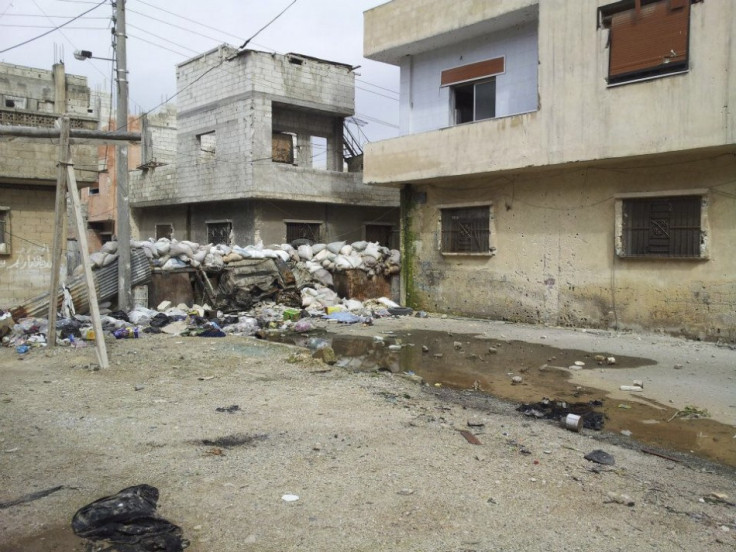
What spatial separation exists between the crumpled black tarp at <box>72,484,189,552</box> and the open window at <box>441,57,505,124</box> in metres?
10.3

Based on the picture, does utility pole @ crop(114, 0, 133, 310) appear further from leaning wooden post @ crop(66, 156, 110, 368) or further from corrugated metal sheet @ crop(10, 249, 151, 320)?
leaning wooden post @ crop(66, 156, 110, 368)

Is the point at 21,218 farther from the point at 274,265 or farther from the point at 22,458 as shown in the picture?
the point at 22,458

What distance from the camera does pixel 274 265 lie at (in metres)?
12.4

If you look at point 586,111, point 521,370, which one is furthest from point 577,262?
point 521,370

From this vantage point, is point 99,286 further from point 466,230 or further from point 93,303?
point 466,230

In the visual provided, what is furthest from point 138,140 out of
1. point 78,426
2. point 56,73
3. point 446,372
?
point 56,73

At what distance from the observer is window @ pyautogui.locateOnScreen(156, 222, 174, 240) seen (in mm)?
19155

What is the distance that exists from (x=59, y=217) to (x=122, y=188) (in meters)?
3.50

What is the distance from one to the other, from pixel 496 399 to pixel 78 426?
3366mm

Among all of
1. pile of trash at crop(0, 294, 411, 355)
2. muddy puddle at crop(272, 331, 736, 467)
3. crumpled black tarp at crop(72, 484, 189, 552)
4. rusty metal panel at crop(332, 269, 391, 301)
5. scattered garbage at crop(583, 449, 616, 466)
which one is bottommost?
muddy puddle at crop(272, 331, 736, 467)

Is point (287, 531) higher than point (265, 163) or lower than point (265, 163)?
lower

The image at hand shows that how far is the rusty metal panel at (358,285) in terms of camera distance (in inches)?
507

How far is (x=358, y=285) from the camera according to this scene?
13.0 meters

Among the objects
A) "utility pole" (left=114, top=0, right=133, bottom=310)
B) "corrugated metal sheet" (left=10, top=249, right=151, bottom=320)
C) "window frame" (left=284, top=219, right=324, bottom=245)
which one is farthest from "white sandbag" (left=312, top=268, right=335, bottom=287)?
"window frame" (left=284, top=219, right=324, bottom=245)
